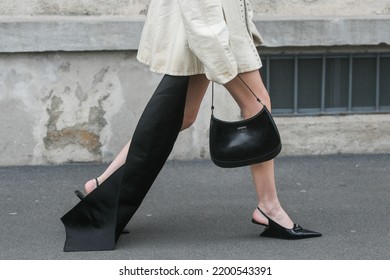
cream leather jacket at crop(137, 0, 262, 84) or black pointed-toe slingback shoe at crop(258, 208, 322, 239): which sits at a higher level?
cream leather jacket at crop(137, 0, 262, 84)

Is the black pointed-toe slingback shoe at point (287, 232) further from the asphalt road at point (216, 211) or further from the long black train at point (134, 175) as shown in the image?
the long black train at point (134, 175)

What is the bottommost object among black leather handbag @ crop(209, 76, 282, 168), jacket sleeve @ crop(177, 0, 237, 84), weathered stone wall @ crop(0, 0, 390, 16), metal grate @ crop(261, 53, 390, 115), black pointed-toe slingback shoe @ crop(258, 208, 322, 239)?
black pointed-toe slingback shoe @ crop(258, 208, 322, 239)

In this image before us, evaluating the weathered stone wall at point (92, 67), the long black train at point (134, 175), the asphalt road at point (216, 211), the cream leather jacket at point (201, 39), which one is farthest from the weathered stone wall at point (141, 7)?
the long black train at point (134, 175)

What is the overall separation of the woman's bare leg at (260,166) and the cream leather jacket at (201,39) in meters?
0.12

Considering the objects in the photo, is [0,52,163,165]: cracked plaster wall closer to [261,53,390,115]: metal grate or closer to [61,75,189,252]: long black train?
[261,53,390,115]: metal grate

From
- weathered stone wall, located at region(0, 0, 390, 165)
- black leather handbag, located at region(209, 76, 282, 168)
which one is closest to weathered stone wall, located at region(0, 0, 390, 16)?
weathered stone wall, located at region(0, 0, 390, 165)

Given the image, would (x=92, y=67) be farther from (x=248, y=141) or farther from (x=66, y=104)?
(x=248, y=141)

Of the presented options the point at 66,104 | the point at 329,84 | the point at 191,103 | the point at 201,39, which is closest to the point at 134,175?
the point at 191,103

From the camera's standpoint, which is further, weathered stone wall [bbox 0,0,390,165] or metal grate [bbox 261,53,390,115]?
metal grate [bbox 261,53,390,115]

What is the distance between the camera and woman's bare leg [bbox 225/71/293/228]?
4.64 metres

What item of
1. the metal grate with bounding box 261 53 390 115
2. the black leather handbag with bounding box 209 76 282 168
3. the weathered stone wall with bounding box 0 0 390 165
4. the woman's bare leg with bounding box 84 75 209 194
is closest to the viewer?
the black leather handbag with bounding box 209 76 282 168

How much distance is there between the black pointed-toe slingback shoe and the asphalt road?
0.04 meters

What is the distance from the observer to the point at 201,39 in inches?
169

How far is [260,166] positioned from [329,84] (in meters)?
2.27
